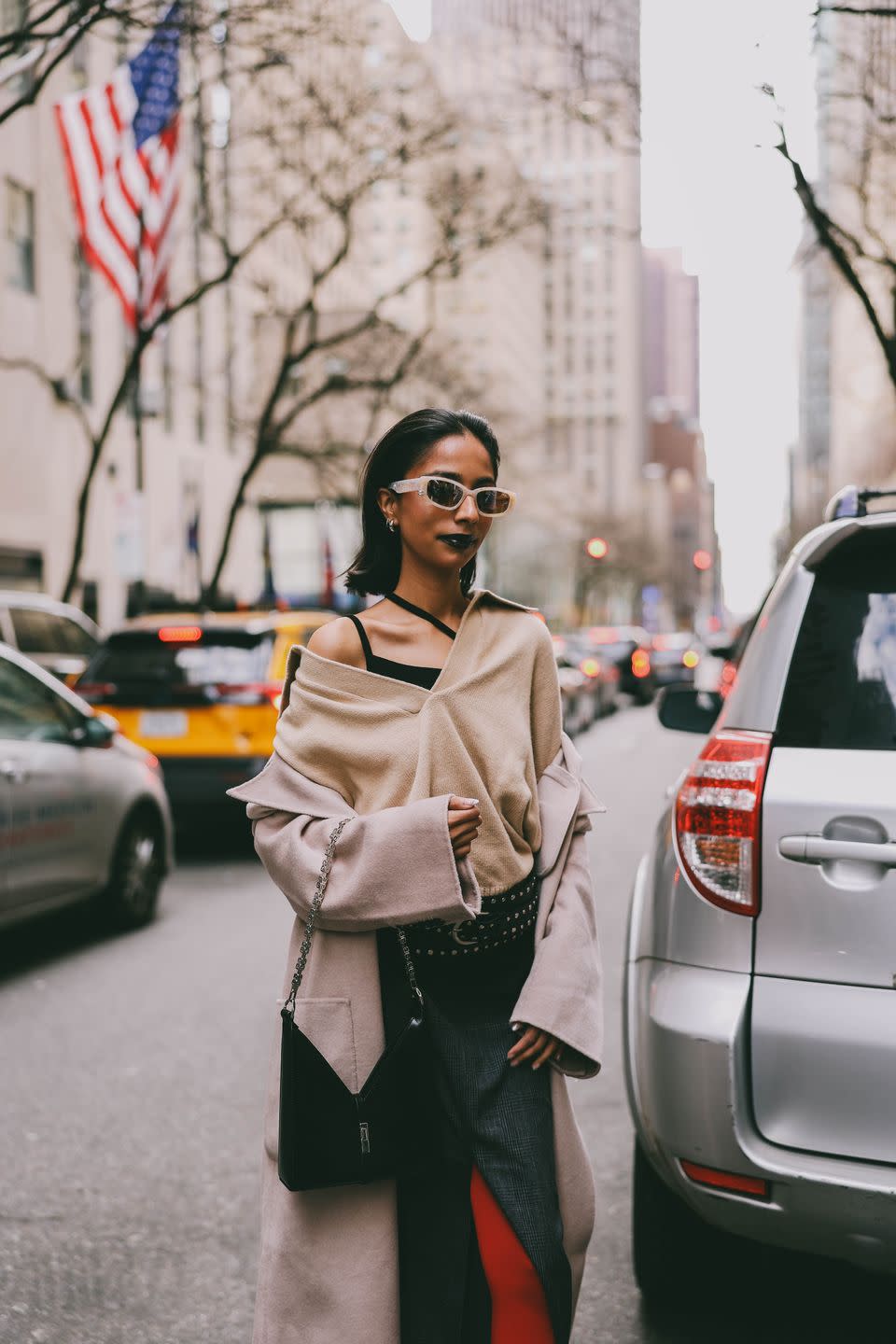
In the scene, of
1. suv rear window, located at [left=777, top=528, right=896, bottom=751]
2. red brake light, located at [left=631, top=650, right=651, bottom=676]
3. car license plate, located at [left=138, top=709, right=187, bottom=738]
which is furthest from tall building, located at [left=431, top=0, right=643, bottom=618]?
suv rear window, located at [left=777, top=528, right=896, bottom=751]

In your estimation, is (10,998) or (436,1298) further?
(10,998)

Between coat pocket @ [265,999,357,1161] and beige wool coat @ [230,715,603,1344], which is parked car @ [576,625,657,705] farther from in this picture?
coat pocket @ [265,999,357,1161]

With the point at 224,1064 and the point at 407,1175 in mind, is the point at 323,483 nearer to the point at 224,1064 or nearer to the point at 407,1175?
the point at 224,1064

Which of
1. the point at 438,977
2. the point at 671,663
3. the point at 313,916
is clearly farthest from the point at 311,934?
the point at 671,663

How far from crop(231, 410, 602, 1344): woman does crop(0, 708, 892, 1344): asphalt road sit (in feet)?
3.87

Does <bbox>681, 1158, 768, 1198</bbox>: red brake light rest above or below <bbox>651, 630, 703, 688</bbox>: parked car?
above

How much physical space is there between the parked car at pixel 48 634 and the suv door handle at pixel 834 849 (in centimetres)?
1188

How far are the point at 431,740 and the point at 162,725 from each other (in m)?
8.34

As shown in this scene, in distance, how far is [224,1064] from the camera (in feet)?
18.1

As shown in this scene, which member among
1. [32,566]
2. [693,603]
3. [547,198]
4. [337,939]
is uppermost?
[547,198]

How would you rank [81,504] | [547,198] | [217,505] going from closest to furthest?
[81,504], [547,198], [217,505]

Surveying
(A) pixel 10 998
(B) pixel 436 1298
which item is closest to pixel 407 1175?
(B) pixel 436 1298

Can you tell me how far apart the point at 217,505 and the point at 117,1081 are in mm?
36712

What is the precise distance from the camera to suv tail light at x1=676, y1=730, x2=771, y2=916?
2.86m
